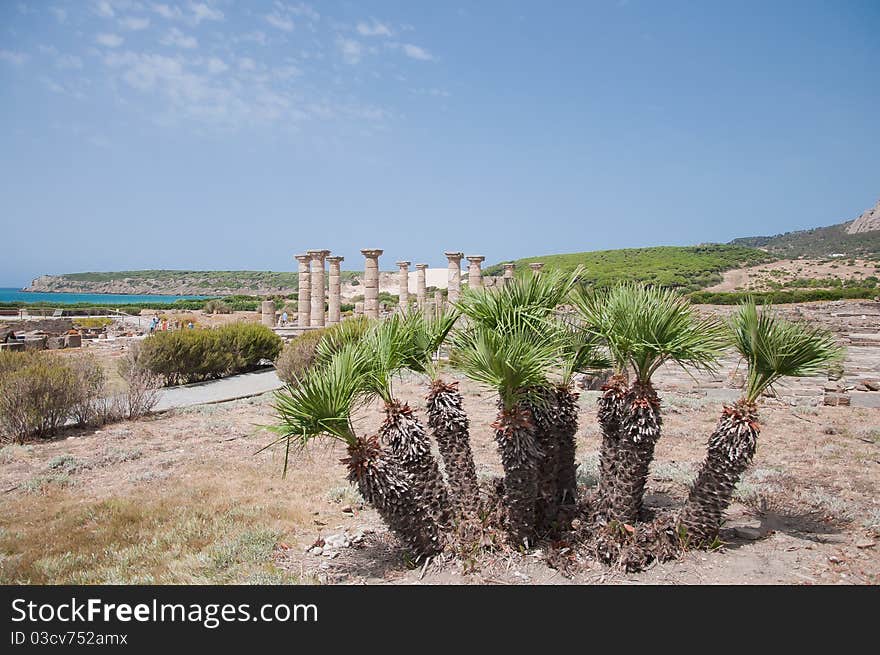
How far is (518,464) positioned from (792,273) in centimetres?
8025

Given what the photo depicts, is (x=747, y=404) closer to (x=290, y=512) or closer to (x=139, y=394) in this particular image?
(x=290, y=512)

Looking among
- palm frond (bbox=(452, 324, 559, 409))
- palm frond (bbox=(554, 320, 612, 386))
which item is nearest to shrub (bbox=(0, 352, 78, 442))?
palm frond (bbox=(452, 324, 559, 409))

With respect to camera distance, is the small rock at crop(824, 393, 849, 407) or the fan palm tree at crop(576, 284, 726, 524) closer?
the fan palm tree at crop(576, 284, 726, 524)

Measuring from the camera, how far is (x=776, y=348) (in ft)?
15.8

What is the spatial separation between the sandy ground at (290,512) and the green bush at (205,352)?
4692 mm

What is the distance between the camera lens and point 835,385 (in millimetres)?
17047

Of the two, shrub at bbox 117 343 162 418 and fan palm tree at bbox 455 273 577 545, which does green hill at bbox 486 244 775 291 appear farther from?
fan palm tree at bbox 455 273 577 545

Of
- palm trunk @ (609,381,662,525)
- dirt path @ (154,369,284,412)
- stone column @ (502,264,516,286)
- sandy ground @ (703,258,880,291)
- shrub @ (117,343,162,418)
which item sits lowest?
dirt path @ (154,369,284,412)

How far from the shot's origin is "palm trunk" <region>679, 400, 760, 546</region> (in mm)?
4707

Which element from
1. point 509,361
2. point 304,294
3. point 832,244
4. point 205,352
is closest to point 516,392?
point 509,361

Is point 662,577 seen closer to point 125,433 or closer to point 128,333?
point 125,433

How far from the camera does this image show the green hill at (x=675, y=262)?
253ft

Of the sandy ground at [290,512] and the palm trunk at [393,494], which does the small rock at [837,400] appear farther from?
the palm trunk at [393,494]
